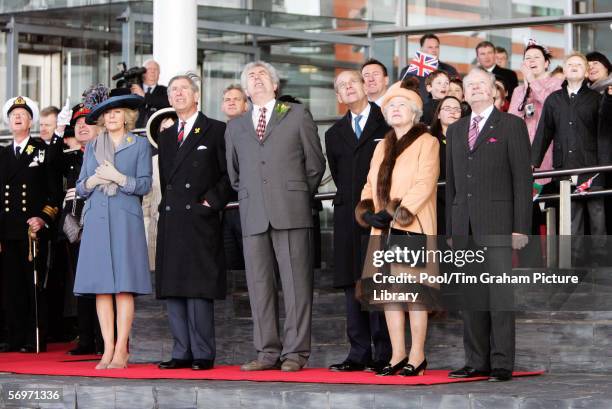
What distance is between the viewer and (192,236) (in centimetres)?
986

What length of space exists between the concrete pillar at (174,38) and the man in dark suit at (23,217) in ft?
7.43

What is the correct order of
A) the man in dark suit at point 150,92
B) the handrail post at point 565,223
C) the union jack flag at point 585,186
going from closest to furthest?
the handrail post at point 565,223
the union jack flag at point 585,186
the man in dark suit at point 150,92

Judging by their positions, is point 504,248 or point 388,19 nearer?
point 504,248

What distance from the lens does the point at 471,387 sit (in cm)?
830

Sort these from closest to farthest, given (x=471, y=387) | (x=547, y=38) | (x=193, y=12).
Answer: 1. (x=471, y=387)
2. (x=193, y=12)
3. (x=547, y=38)

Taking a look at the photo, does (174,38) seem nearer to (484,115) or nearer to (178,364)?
(178,364)

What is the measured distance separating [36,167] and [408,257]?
433cm

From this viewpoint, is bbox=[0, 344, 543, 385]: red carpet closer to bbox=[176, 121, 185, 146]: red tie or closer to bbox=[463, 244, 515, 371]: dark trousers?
bbox=[463, 244, 515, 371]: dark trousers

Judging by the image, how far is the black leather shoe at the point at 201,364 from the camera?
9.66m

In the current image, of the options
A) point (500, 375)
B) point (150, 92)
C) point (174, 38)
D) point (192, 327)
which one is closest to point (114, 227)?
point (192, 327)

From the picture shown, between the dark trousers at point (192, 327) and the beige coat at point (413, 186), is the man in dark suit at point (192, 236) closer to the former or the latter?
the dark trousers at point (192, 327)

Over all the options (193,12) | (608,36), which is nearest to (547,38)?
(608,36)

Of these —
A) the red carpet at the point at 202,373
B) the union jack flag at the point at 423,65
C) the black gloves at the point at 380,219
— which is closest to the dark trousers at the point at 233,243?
the red carpet at the point at 202,373

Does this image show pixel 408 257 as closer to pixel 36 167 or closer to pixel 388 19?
pixel 36 167
